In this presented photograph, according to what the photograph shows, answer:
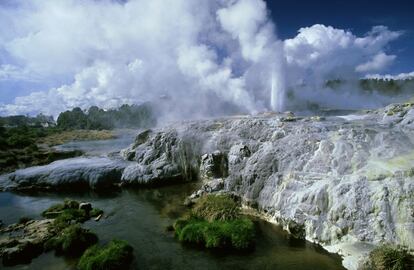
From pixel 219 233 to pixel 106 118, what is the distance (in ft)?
409

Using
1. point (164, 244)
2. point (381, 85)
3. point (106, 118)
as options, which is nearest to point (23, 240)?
point (164, 244)

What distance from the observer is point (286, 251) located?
57.5ft

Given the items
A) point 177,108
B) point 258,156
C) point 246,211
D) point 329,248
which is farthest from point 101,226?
point 177,108

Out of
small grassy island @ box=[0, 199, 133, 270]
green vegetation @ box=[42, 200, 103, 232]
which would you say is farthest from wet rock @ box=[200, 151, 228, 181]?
small grassy island @ box=[0, 199, 133, 270]

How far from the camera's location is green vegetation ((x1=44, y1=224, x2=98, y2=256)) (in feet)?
60.4

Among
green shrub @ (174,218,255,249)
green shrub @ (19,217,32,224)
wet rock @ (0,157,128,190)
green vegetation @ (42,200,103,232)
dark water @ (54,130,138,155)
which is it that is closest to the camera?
green shrub @ (174,218,255,249)

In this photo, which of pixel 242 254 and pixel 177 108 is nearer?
pixel 242 254

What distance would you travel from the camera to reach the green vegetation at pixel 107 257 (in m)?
16.0

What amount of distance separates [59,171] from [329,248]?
27.7 meters

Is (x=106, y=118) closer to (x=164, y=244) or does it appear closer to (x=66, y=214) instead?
(x=66, y=214)

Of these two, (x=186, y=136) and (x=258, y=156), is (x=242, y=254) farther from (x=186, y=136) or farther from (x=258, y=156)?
(x=186, y=136)

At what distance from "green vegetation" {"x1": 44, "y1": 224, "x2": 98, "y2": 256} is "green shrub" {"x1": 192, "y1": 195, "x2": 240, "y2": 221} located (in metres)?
6.67

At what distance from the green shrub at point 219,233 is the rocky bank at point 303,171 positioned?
2.94 m

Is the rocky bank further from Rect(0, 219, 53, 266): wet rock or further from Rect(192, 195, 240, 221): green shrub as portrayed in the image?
Rect(0, 219, 53, 266): wet rock
